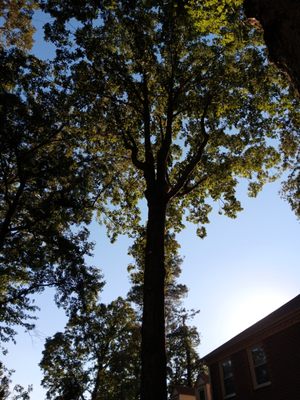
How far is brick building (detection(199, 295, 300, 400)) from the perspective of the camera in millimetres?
17469

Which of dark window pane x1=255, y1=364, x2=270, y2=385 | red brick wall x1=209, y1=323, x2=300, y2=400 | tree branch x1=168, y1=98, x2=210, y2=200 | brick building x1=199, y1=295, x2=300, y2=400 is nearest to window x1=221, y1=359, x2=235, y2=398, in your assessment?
brick building x1=199, y1=295, x2=300, y2=400

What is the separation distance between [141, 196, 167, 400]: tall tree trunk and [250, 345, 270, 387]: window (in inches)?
452

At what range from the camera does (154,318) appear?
33.6ft

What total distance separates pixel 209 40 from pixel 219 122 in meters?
3.76

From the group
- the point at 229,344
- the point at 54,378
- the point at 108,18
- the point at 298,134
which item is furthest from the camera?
the point at 54,378

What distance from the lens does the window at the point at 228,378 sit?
21984mm

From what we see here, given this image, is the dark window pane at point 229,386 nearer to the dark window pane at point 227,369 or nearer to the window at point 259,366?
the dark window pane at point 227,369

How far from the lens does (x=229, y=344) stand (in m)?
22.4

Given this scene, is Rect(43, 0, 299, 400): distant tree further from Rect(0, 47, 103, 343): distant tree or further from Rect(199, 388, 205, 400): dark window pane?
Rect(199, 388, 205, 400): dark window pane

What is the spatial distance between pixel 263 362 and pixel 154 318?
12.1m

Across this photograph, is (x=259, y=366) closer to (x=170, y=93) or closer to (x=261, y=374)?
(x=261, y=374)

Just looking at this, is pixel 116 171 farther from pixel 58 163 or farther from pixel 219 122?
pixel 219 122

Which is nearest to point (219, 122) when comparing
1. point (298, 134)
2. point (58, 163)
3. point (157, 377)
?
point (298, 134)

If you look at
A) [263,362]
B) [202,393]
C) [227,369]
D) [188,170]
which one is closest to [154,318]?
[188,170]
